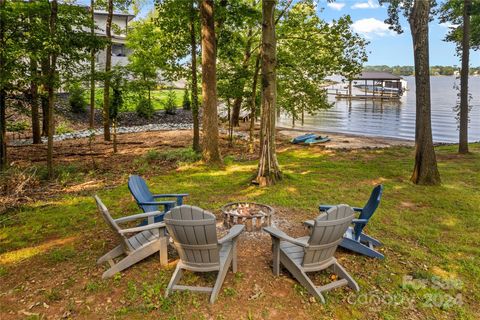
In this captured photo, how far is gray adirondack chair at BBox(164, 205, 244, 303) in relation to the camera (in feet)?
10.5

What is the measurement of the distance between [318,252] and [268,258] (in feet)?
2.75

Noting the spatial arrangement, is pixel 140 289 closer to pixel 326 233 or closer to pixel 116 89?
pixel 326 233

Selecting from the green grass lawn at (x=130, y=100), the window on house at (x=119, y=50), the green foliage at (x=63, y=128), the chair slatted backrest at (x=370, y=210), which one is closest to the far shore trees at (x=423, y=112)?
the chair slatted backrest at (x=370, y=210)

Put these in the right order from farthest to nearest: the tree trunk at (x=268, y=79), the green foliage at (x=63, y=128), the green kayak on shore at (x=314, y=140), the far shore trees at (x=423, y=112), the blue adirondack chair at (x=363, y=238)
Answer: the green foliage at (x=63, y=128) → the green kayak on shore at (x=314, y=140) → the far shore trees at (x=423, y=112) → the tree trunk at (x=268, y=79) → the blue adirondack chair at (x=363, y=238)

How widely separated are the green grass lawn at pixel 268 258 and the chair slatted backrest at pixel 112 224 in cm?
30

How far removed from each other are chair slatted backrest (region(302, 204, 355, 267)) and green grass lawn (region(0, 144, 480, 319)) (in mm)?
381

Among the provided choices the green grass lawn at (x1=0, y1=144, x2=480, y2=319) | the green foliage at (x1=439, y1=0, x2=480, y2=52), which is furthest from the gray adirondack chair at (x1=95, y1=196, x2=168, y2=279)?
the green foliage at (x1=439, y1=0, x2=480, y2=52)

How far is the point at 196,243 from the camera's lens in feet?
10.8

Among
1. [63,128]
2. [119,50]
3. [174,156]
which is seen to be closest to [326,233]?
[174,156]

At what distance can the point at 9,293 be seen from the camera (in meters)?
3.46

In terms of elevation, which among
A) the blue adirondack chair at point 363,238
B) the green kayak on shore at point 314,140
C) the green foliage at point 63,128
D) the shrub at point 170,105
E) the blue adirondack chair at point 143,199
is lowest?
the blue adirondack chair at point 363,238

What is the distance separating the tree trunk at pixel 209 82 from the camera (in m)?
9.19

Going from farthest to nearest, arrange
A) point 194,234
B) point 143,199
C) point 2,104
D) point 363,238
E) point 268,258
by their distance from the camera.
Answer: point 2,104 < point 143,199 < point 363,238 < point 268,258 < point 194,234

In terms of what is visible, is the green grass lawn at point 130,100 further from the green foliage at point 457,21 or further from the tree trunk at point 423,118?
the green foliage at point 457,21
